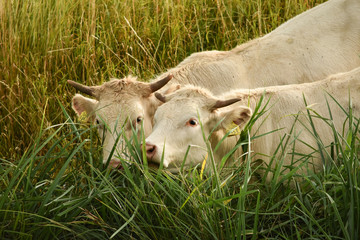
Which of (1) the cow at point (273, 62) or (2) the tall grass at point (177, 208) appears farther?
(1) the cow at point (273, 62)

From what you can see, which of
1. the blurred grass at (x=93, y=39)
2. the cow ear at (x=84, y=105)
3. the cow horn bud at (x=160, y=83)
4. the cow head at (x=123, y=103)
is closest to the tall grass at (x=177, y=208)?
the cow head at (x=123, y=103)

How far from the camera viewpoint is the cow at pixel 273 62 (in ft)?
18.1

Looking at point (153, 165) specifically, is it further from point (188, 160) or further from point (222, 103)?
point (222, 103)

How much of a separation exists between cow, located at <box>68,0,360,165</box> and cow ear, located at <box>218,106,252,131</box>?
0.85m

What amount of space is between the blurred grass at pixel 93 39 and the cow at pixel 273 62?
0.78 meters

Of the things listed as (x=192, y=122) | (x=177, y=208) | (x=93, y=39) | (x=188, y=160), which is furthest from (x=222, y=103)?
(x=93, y=39)

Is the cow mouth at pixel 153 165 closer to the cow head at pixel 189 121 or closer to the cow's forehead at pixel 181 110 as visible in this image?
the cow head at pixel 189 121

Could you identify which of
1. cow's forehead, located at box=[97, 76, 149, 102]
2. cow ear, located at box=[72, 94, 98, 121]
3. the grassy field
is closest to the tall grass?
the grassy field

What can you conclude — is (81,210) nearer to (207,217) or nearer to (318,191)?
(207,217)

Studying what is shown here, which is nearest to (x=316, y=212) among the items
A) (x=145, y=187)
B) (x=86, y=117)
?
(x=145, y=187)

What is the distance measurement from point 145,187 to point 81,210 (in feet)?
1.44

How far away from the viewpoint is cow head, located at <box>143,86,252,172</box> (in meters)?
4.58

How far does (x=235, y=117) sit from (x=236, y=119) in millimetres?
30

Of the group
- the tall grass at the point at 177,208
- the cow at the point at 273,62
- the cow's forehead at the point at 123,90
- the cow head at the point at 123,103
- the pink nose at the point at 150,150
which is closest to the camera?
the tall grass at the point at 177,208
